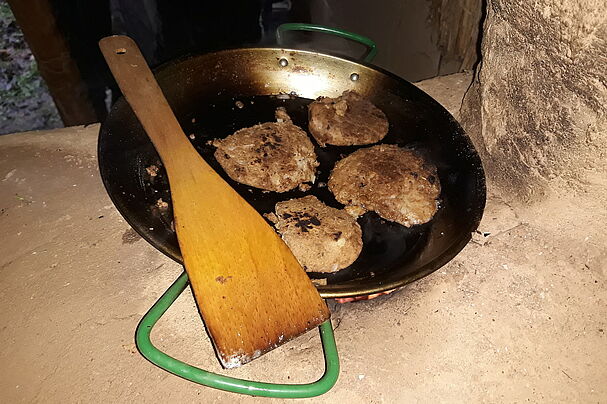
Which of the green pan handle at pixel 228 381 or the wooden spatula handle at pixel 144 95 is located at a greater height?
the wooden spatula handle at pixel 144 95

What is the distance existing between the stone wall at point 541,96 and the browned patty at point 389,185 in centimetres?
31

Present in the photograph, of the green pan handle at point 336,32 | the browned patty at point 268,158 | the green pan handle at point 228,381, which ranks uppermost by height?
the green pan handle at point 336,32

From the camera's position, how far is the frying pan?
1.47m

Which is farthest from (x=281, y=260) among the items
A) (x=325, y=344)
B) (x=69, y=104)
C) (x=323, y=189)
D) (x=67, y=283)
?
(x=69, y=104)

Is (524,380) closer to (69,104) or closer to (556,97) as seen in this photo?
(556,97)

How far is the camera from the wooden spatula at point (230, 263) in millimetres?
1141

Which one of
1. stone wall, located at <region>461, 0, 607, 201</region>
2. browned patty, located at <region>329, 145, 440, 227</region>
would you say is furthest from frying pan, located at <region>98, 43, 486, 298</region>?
stone wall, located at <region>461, 0, 607, 201</region>

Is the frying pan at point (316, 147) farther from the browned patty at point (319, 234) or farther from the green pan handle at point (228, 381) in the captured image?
the green pan handle at point (228, 381)

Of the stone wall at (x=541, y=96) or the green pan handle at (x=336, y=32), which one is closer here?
the stone wall at (x=541, y=96)

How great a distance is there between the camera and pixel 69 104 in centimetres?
332

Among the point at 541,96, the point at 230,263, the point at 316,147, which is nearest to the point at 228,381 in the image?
the point at 230,263

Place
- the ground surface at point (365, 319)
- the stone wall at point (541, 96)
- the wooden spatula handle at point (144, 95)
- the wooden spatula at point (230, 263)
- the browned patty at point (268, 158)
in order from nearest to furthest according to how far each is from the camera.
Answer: the wooden spatula at point (230, 263) < the stone wall at point (541, 96) < the ground surface at point (365, 319) < the wooden spatula handle at point (144, 95) < the browned patty at point (268, 158)

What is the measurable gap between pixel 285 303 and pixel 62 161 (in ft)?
4.25

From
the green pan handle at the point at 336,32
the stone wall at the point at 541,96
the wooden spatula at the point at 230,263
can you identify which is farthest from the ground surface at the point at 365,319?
the green pan handle at the point at 336,32
